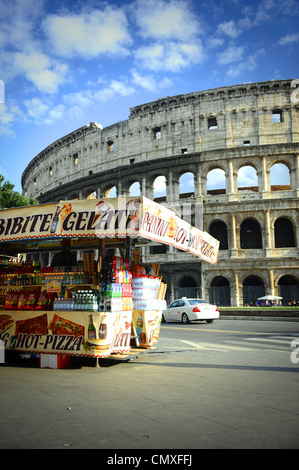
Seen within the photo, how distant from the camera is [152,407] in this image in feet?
13.8

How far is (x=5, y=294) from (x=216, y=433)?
6.54 meters

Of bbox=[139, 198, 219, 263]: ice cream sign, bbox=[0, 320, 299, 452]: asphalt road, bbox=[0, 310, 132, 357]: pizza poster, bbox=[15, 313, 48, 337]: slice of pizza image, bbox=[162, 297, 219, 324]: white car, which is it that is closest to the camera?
bbox=[0, 320, 299, 452]: asphalt road

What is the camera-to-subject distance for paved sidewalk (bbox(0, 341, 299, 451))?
10.4 ft

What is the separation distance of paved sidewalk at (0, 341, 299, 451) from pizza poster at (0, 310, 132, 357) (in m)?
0.44

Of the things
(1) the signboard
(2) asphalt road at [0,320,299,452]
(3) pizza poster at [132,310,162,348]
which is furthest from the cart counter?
(1) the signboard

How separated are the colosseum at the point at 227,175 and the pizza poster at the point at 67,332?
25.5 meters

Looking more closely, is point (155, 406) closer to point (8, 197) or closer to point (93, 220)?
point (93, 220)

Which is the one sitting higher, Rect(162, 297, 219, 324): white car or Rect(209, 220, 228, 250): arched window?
Rect(209, 220, 228, 250): arched window

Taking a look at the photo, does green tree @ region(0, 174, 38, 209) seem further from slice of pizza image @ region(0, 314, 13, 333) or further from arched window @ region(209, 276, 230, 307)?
slice of pizza image @ region(0, 314, 13, 333)

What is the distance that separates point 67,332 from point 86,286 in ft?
3.32

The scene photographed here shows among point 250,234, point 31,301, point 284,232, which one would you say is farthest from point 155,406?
point 284,232

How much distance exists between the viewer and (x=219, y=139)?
33.9m

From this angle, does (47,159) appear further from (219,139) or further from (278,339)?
(278,339)
